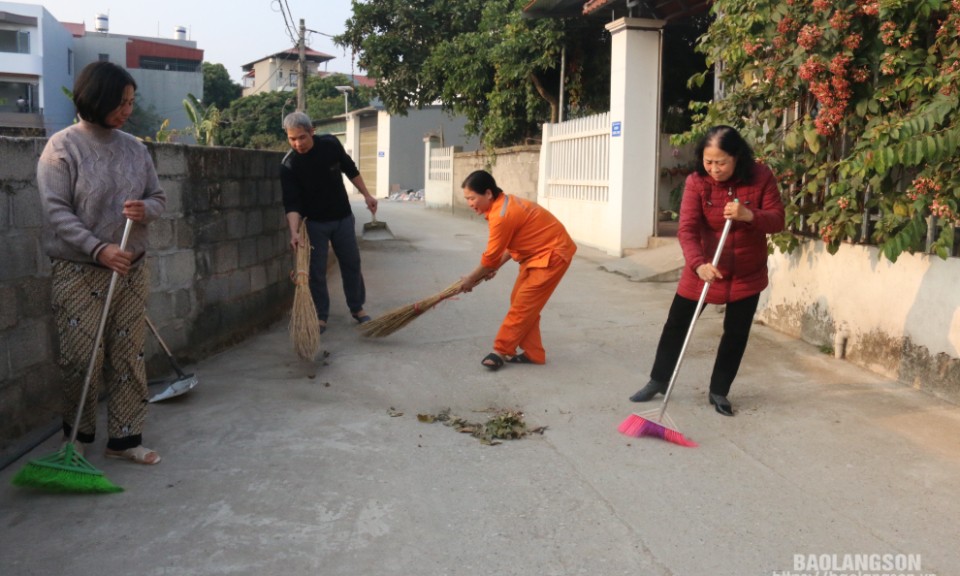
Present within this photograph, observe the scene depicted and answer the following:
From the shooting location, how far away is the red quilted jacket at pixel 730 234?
4.59 m

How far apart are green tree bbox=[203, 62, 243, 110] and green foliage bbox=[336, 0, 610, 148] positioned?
119 ft

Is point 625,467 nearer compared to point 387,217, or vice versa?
point 625,467

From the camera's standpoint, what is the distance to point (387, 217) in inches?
756

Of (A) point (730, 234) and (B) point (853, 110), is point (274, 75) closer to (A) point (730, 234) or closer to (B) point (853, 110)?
(B) point (853, 110)

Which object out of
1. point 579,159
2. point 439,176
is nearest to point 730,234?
point 579,159

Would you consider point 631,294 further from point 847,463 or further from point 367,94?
point 367,94

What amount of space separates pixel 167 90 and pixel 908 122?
46478 millimetres

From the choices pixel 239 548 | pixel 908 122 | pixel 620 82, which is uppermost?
pixel 620 82

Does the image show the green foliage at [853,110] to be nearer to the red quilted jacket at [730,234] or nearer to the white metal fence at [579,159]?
the red quilted jacket at [730,234]

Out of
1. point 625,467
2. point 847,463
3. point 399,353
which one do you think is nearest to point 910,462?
point 847,463

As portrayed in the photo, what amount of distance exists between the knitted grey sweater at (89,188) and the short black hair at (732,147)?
2653 millimetres

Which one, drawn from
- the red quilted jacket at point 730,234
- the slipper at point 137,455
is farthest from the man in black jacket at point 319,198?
Result: the red quilted jacket at point 730,234

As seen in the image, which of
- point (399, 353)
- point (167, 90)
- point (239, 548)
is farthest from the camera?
point (167, 90)

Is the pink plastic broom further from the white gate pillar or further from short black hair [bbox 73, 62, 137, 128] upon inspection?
the white gate pillar
